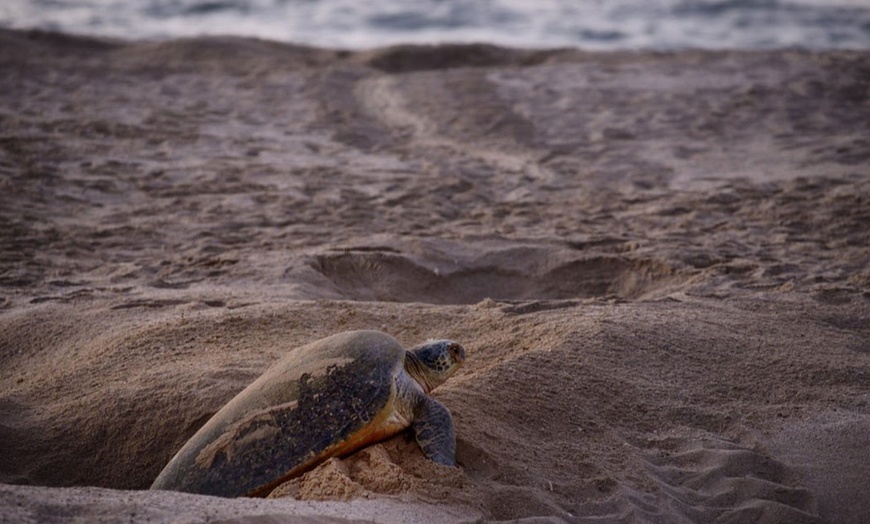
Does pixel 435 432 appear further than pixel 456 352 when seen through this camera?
No

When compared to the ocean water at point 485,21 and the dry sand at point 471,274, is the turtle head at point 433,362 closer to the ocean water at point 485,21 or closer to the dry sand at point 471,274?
the dry sand at point 471,274

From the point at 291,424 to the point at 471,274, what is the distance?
2075mm

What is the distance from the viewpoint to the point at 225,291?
400 cm

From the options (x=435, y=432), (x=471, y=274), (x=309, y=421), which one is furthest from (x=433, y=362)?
(x=471, y=274)

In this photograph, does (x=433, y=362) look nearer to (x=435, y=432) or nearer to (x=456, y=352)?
(x=456, y=352)

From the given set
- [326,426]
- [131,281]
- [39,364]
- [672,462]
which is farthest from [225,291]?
[672,462]

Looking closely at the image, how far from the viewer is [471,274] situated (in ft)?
14.5

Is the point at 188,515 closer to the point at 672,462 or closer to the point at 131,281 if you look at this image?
the point at 672,462

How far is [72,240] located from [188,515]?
3188 mm

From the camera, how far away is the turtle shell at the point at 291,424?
242 cm

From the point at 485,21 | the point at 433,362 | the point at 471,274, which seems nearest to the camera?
the point at 433,362

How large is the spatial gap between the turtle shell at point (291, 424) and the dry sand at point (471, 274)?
0.08 metres

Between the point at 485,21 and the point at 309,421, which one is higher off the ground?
the point at 485,21

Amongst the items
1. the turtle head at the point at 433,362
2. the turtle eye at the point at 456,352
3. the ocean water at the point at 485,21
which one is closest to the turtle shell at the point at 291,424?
the turtle head at the point at 433,362
